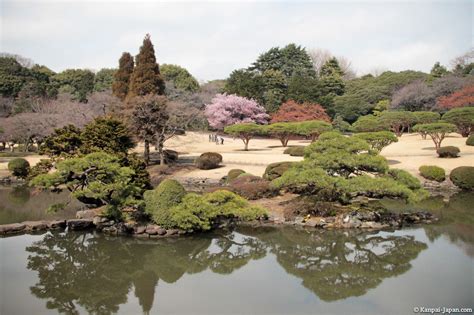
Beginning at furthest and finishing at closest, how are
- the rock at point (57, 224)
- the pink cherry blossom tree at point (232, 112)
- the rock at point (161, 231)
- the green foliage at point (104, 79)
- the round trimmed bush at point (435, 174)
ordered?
the green foliage at point (104, 79)
the pink cherry blossom tree at point (232, 112)
the round trimmed bush at point (435, 174)
the rock at point (57, 224)
the rock at point (161, 231)

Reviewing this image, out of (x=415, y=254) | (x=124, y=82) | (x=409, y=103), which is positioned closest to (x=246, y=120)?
(x=124, y=82)

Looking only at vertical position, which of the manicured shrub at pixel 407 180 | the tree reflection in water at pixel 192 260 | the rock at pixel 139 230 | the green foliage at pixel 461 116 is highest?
the green foliage at pixel 461 116

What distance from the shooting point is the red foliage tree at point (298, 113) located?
40.3 m

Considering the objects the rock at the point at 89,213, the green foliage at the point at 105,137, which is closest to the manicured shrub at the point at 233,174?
the green foliage at the point at 105,137

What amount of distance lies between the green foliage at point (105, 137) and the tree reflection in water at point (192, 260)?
3630 mm

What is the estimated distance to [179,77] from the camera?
55.6m

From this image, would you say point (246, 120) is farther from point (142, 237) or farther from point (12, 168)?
point (142, 237)

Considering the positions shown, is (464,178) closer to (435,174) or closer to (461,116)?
(435,174)

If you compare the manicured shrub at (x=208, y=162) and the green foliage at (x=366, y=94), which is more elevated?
the green foliage at (x=366, y=94)

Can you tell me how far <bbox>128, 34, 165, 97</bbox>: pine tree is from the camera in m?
26.4

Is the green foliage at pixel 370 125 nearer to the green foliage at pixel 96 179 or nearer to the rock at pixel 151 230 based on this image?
the green foliage at pixel 96 179

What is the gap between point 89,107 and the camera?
1262 inches

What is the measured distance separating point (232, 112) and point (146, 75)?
16.0m

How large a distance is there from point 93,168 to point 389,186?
9.11 meters
